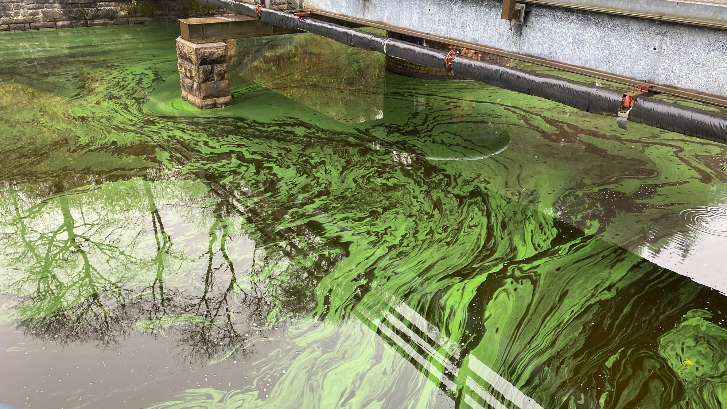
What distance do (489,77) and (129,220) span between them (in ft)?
9.34

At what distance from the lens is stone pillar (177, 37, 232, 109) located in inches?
240

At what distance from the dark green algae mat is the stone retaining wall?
4.07m

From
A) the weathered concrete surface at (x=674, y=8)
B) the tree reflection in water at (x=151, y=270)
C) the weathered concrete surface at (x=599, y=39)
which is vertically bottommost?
the tree reflection in water at (x=151, y=270)

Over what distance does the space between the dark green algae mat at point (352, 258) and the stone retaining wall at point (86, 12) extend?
407 cm

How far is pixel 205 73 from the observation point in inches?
243

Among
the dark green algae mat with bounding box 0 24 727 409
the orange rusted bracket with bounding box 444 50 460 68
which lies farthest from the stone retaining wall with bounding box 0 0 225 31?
the orange rusted bracket with bounding box 444 50 460 68

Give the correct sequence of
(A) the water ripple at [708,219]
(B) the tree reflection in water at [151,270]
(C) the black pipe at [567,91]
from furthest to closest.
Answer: (A) the water ripple at [708,219]
(B) the tree reflection in water at [151,270]
(C) the black pipe at [567,91]

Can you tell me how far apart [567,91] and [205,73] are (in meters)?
4.49

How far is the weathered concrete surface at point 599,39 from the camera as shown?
262 centimetres

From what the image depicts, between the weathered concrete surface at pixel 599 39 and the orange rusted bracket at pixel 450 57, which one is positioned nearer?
the weathered concrete surface at pixel 599 39

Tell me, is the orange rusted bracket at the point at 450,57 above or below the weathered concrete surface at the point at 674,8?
below

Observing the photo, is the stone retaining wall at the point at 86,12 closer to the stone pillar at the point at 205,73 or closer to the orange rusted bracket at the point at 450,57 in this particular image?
the stone pillar at the point at 205,73

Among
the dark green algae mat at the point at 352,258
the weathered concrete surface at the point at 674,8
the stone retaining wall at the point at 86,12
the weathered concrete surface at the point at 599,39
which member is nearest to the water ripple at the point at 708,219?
the dark green algae mat at the point at 352,258

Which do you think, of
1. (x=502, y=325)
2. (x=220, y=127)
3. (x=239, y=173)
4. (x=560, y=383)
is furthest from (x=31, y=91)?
(x=560, y=383)
